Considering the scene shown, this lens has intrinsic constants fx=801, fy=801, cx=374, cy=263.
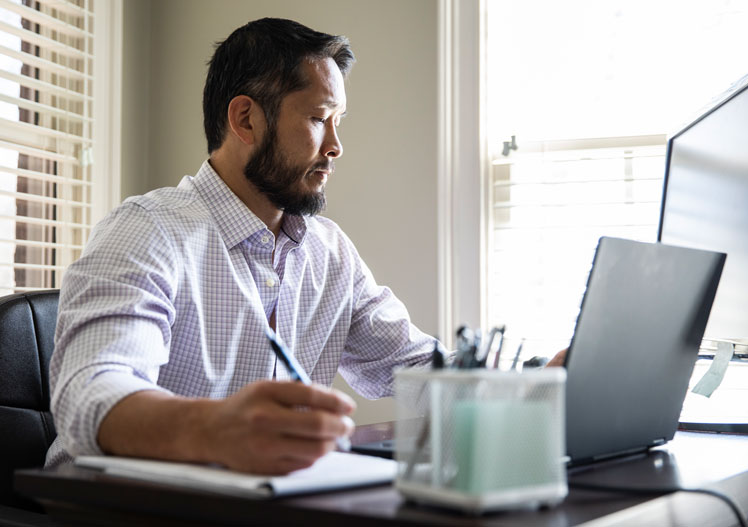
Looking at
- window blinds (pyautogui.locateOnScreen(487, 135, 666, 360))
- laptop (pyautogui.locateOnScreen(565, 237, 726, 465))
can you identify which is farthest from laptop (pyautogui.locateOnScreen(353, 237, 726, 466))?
window blinds (pyautogui.locateOnScreen(487, 135, 666, 360))

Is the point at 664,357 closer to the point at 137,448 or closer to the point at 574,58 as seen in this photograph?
the point at 137,448

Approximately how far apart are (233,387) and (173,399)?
54 cm

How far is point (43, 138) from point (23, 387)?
1255mm

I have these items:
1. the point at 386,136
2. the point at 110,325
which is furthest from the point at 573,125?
the point at 110,325

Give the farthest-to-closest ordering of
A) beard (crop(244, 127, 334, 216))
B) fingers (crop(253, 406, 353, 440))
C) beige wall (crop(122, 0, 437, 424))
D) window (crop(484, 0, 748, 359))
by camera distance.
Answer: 1. beige wall (crop(122, 0, 437, 424))
2. window (crop(484, 0, 748, 359))
3. beard (crop(244, 127, 334, 216))
4. fingers (crop(253, 406, 353, 440))

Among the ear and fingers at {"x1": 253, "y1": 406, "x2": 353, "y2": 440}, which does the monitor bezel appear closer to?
the ear

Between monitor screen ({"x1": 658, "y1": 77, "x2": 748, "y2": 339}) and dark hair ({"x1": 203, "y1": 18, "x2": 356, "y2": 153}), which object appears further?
dark hair ({"x1": 203, "y1": 18, "x2": 356, "y2": 153})

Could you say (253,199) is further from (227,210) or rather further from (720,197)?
(720,197)

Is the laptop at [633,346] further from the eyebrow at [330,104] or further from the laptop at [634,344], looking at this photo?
the eyebrow at [330,104]

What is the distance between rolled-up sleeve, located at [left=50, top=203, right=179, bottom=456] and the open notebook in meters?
0.08

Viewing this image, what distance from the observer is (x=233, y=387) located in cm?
133

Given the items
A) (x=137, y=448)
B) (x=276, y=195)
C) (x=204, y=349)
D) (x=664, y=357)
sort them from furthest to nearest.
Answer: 1. (x=276, y=195)
2. (x=204, y=349)
3. (x=664, y=357)
4. (x=137, y=448)

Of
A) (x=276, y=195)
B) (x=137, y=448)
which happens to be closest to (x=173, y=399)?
(x=137, y=448)

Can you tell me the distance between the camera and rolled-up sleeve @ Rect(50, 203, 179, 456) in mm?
855
